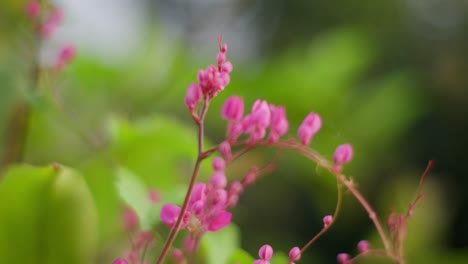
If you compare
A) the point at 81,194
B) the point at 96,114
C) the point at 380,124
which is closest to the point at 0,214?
the point at 81,194

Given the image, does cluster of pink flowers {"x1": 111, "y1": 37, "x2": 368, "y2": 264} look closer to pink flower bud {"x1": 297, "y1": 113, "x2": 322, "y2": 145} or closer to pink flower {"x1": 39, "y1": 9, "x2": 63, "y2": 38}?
pink flower bud {"x1": 297, "y1": 113, "x2": 322, "y2": 145}

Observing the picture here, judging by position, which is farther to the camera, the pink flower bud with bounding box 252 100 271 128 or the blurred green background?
the blurred green background

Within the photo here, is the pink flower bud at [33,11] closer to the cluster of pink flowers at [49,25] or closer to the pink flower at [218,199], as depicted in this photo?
the cluster of pink flowers at [49,25]

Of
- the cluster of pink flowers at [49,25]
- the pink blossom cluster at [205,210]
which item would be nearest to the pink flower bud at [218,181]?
the pink blossom cluster at [205,210]

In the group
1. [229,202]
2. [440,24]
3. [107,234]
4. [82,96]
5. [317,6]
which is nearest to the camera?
[229,202]

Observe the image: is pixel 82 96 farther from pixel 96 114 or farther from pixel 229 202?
pixel 229 202

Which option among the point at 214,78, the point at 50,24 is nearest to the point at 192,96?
the point at 214,78

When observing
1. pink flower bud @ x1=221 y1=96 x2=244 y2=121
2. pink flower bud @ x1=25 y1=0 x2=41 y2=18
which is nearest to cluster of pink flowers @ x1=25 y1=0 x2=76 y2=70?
pink flower bud @ x1=25 y1=0 x2=41 y2=18
